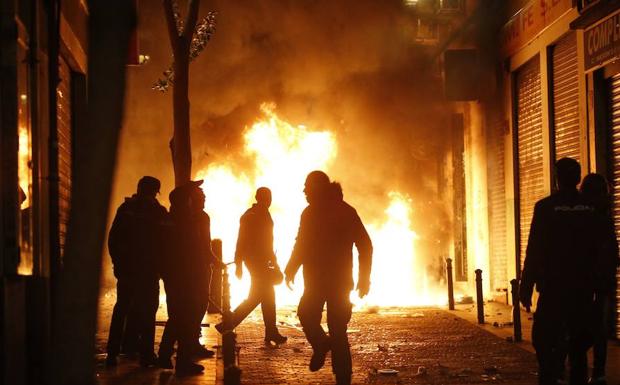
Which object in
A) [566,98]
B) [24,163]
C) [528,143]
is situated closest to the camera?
[24,163]

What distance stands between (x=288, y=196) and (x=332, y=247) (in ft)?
49.1

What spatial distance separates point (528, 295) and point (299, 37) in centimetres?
1768

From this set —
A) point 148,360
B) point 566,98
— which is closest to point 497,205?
point 566,98

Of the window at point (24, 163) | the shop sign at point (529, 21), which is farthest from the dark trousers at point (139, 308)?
the shop sign at point (529, 21)

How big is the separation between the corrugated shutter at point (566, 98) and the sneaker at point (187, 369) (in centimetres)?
691

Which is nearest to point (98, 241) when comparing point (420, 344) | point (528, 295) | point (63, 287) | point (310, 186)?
point (63, 287)

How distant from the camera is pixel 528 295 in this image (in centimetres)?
691

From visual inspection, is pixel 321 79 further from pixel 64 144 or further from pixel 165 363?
pixel 165 363

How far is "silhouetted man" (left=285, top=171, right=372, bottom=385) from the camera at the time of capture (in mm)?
7871

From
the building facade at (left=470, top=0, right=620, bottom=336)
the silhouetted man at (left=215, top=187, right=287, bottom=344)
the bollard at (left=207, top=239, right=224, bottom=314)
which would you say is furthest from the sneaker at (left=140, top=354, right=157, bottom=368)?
the building facade at (left=470, top=0, right=620, bottom=336)

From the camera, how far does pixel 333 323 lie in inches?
307

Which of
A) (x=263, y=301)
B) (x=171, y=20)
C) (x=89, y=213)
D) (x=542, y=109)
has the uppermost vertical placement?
(x=171, y=20)

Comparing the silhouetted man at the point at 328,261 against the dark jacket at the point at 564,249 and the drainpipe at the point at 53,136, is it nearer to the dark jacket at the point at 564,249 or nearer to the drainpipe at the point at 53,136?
the dark jacket at the point at 564,249

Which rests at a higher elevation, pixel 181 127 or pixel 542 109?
pixel 542 109
